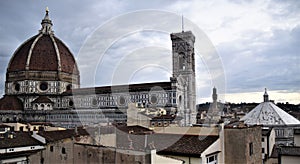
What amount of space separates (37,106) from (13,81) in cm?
1170

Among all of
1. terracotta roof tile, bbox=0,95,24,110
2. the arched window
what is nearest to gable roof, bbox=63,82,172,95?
the arched window

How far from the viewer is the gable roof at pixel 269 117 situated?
4128cm

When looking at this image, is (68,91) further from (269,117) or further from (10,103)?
(269,117)

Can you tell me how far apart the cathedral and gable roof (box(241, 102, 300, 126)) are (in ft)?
64.4

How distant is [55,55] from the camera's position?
80188 millimetres

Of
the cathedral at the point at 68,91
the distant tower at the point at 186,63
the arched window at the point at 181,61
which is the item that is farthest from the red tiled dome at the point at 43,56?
the arched window at the point at 181,61

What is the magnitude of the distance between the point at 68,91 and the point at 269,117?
170 ft

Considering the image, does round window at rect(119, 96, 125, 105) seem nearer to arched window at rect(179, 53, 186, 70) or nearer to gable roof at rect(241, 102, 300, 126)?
arched window at rect(179, 53, 186, 70)

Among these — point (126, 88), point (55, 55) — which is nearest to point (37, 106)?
point (55, 55)

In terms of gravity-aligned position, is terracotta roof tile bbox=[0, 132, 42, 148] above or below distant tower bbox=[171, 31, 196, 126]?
below

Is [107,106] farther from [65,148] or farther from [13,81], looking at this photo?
[65,148]

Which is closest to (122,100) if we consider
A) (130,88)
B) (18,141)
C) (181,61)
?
(130,88)

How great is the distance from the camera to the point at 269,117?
42531 millimetres

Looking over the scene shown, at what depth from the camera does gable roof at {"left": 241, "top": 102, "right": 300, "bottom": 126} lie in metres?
41.3
